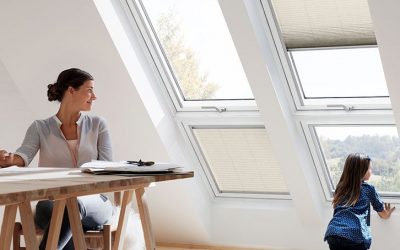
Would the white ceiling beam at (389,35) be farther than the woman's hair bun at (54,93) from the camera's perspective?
No

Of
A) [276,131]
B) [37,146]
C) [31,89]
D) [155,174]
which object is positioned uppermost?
[31,89]

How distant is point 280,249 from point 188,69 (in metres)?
1.50

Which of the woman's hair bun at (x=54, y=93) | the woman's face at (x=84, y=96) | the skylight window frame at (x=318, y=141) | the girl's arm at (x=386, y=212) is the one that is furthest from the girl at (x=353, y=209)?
the woman's hair bun at (x=54, y=93)

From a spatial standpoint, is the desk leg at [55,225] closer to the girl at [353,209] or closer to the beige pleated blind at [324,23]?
the girl at [353,209]

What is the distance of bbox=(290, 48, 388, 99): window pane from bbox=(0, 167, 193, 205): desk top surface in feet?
5.63

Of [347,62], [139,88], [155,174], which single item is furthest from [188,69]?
[155,174]

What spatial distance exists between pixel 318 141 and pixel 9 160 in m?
2.17

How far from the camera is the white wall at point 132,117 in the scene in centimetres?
504

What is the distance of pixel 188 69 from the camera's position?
5.30m

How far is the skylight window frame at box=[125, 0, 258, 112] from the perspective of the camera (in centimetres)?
513

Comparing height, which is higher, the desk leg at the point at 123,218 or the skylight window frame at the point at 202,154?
the skylight window frame at the point at 202,154

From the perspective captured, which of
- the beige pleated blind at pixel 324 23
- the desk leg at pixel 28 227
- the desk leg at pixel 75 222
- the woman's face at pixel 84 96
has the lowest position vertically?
the desk leg at pixel 28 227

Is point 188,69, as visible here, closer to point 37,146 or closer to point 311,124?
point 311,124

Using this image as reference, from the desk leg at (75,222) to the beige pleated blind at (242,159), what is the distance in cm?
210
